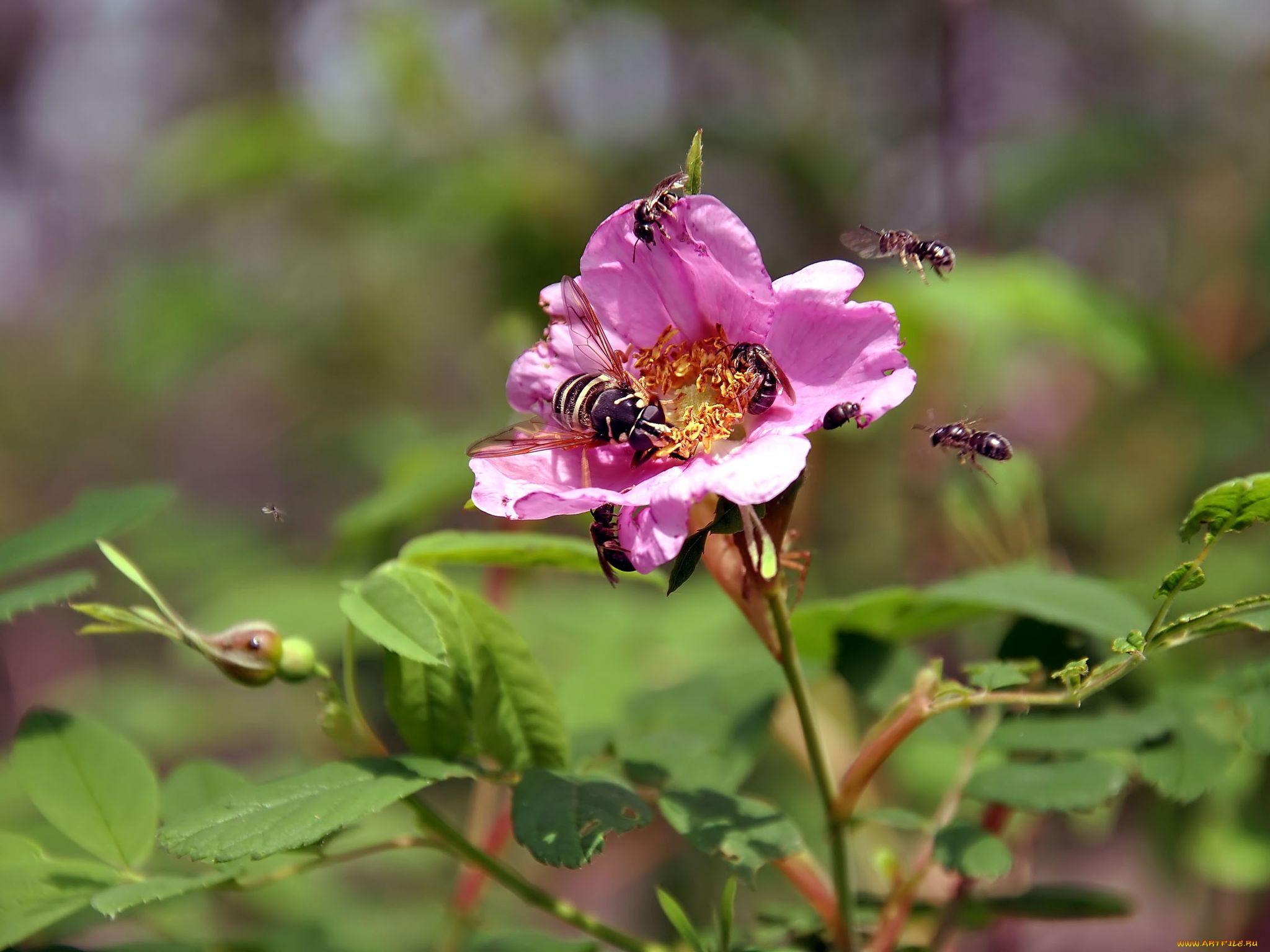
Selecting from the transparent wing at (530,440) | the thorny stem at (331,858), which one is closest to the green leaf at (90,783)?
the thorny stem at (331,858)

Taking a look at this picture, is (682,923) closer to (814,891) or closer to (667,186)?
(814,891)

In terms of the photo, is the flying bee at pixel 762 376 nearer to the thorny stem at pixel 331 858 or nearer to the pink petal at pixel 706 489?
the pink petal at pixel 706 489

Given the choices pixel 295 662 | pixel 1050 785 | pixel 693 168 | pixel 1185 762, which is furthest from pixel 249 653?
pixel 1185 762

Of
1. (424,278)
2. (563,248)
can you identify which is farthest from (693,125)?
(424,278)

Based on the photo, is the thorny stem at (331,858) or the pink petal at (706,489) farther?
the thorny stem at (331,858)

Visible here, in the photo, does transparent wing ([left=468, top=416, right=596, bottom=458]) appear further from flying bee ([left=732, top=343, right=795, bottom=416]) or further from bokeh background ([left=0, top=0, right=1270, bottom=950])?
bokeh background ([left=0, top=0, right=1270, bottom=950])

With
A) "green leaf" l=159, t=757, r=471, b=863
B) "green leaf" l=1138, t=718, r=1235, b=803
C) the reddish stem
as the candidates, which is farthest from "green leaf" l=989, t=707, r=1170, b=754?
"green leaf" l=159, t=757, r=471, b=863
